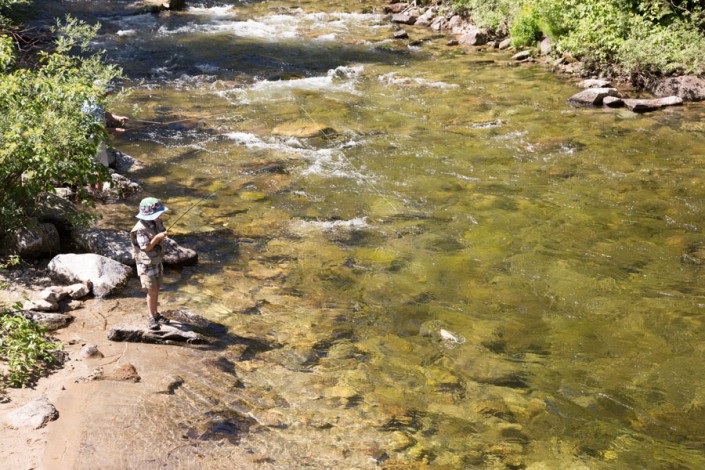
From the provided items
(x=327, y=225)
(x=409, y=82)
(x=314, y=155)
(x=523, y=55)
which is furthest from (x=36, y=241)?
(x=523, y=55)

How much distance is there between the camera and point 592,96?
14.9 m

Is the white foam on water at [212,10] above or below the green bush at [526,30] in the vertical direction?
above

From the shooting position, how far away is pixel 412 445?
5473 millimetres

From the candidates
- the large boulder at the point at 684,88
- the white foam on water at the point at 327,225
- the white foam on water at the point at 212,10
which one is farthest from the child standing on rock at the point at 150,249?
the white foam on water at the point at 212,10

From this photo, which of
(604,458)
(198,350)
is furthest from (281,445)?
(604,458)

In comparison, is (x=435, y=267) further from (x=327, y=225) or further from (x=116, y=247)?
(x=116, y=247)

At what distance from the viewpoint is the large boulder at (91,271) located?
7.34 metres

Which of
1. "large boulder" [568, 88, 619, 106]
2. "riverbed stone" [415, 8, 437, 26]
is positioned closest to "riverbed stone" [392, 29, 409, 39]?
"riverbed stone" [415, 8, 437, 26]

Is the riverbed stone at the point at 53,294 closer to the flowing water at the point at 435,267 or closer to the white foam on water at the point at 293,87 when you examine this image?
the flowing water at the point at 435,267

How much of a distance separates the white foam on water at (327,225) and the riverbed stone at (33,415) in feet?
15.3

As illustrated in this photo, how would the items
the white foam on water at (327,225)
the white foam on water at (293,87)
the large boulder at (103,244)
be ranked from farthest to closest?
the white foam on water at (293,87) < the white foam on water at (327,225) < the large boulder at (103,244)

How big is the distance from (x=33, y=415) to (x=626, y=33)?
16189mm

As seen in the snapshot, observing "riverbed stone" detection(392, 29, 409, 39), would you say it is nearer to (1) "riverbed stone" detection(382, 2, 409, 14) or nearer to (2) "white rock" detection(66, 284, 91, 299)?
(1) "riverbed stone" detection(382, 2, 409, 14)

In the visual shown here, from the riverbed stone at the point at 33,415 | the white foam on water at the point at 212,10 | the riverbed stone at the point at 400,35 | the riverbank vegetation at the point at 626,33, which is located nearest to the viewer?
the riverbed stone at the point at 33,415
